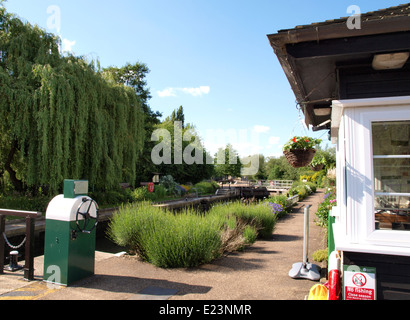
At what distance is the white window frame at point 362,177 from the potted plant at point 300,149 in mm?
1939

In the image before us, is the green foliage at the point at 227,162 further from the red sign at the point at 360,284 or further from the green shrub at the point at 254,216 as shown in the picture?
the red sign at the point at 360,284

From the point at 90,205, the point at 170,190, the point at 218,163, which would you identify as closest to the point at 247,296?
the point at 90,205

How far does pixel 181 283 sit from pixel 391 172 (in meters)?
3.60

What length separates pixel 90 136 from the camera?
13375 millimetres

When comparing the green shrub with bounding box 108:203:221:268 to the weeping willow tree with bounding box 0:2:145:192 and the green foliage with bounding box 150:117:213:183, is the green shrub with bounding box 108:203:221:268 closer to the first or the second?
the weeping willow tree with bounding box 0:2:145:192

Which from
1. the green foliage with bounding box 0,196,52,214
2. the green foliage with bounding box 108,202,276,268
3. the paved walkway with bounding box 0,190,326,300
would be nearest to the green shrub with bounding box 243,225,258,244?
the green foliage with bounding box 108,202,276,268

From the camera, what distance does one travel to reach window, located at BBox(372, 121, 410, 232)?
3.24m

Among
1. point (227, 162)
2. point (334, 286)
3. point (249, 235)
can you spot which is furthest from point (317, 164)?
point (227, 162)

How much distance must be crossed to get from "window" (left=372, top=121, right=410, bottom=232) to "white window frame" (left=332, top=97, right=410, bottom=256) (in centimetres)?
13

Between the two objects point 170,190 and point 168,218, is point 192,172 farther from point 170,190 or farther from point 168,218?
point 168,218

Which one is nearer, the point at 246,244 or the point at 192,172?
the point at 246,244

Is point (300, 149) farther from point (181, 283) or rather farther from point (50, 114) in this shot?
point (50, 114)
